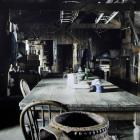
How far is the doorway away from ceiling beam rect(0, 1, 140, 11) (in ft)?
21.0

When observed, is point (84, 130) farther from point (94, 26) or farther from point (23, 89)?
point (94, 26)

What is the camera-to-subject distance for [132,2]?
775 cm

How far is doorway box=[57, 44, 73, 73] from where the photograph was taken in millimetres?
14312

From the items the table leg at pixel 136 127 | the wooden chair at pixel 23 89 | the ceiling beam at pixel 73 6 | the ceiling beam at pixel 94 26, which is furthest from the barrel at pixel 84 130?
the ceiling beam at pixel 94 26

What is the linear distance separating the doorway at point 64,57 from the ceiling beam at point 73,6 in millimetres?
6392

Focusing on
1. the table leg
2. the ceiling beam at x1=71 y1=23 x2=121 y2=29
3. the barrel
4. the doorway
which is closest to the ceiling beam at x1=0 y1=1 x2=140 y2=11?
the ceiling beam at x1=71 y1=23 x2=121 y2=29

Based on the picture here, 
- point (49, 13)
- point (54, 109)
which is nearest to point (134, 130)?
point (54, 109)

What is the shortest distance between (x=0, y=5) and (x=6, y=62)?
185cm

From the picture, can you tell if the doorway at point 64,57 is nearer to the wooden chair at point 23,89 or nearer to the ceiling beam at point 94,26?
the ceiling beam at point 94,26

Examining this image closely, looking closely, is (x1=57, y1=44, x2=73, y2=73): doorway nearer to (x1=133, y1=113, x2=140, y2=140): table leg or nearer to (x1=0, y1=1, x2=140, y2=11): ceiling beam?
(x1=0, y1=1, x2=140, y2=11): ceiling beam

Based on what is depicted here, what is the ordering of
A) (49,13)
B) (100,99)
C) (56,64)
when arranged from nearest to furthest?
(100,99) < (49,13) < (56,64)

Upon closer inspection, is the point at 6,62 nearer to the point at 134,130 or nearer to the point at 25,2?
the point at 25,2

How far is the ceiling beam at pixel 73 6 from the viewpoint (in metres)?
7.46

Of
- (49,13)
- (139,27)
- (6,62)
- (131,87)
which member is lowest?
(131,87)
